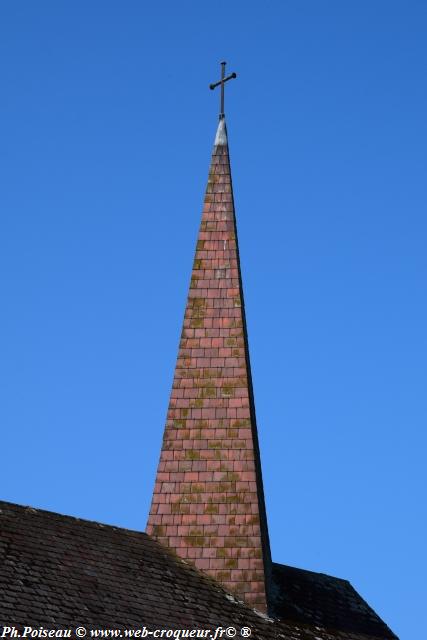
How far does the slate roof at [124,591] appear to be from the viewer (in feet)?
65.5

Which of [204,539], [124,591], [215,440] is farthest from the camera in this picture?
[215,440]

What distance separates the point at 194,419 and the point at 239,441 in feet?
2.98

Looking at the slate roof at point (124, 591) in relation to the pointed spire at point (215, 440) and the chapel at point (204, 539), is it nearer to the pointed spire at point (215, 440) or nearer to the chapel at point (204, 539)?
the chapel at point (204, 539)

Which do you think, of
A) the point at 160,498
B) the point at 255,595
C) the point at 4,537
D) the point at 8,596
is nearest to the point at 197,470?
the point at 160,498

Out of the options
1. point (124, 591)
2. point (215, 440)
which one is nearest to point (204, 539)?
point (215, 440)

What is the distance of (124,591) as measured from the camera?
70.8ft

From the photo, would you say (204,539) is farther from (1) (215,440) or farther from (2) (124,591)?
(2) (124,591)

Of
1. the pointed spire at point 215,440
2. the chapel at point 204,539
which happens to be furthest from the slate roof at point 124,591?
the pointed spire at point 215,440

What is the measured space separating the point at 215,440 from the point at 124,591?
4.36 metres

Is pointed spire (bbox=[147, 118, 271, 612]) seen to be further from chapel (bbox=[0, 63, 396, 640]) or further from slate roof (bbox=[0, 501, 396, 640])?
slate roof (bbox=[0, 501, 396, 640])

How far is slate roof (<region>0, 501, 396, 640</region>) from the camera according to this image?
19953 mm

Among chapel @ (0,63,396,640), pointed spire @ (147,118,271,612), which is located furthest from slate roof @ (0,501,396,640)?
pointed spire @ (147,118,271,612)

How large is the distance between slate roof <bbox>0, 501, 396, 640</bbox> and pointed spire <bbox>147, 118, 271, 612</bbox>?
412mm

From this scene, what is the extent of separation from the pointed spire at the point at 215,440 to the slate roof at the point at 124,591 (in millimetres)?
412
